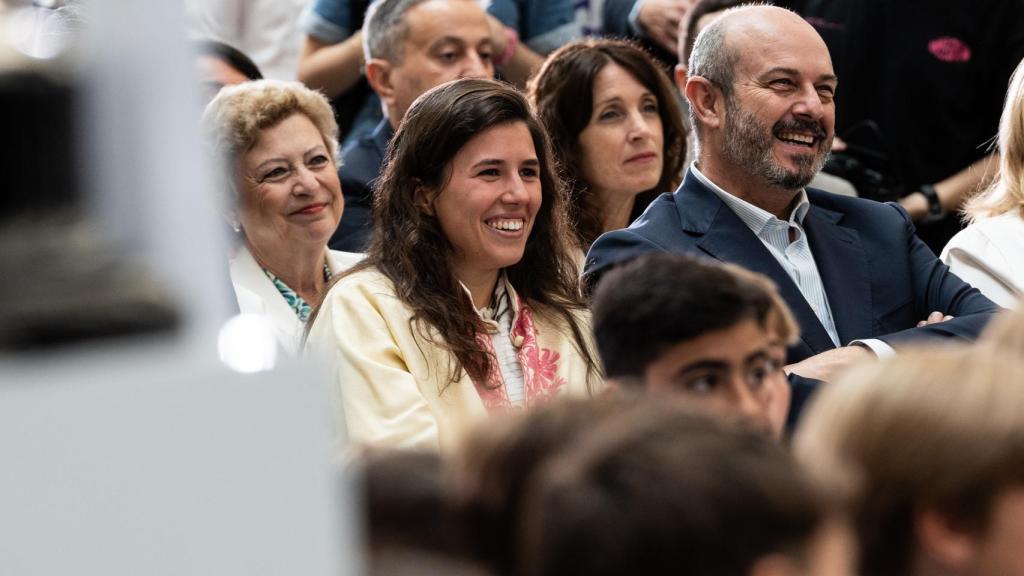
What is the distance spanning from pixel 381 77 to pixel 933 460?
272 centimetres

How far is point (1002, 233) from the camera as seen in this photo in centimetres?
321

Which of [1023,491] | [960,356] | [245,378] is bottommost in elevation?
[1023,491]

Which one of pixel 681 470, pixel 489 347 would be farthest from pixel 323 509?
pixel 489 347

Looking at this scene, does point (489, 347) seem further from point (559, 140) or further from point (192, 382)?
point (192, 382)

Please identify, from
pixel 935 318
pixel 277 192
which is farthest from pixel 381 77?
pixel 935 318

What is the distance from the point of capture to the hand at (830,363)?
254 cm

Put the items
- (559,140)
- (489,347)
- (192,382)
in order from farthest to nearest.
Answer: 1. (559,140)
2. (489,347)
3. (192,382)

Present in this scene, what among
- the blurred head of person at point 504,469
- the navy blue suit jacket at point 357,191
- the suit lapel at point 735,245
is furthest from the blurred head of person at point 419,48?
the blurred head of person at point 504,469

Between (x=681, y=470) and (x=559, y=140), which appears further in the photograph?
(x=559, y=140)

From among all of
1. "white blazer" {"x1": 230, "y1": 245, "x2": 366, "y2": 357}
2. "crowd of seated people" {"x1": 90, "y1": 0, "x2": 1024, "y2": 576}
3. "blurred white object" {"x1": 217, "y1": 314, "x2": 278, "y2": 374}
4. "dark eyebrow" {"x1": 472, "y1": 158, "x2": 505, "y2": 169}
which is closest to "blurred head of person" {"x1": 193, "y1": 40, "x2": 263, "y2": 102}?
"crowd of seated people" {"x1": 90, "y1": 0, "x2": 1024, "y2": 576}

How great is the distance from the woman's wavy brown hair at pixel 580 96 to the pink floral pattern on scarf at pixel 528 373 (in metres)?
0.76

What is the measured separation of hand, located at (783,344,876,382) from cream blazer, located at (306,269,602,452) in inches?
14.9

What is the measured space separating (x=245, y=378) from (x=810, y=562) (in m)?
0.50

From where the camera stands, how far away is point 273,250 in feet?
10.8
